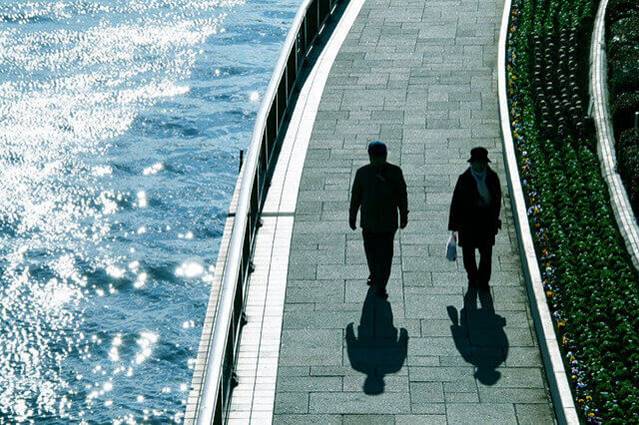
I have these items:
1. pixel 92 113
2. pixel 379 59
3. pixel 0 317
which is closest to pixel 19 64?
pixel 92 113

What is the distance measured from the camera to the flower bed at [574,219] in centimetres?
1039

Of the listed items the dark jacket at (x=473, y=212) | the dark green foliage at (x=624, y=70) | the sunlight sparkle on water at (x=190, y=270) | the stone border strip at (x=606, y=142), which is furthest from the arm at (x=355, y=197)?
the sunlight sparkle on water at (x=190, y=270)

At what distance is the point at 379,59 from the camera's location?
65.5 ft

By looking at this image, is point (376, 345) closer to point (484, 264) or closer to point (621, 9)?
point (484, 264)

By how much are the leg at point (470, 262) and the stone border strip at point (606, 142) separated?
5.93 ft

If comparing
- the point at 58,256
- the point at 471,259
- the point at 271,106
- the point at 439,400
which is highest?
the point at 58,256

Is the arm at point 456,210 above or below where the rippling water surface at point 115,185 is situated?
below

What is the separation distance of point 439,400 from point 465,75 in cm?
976

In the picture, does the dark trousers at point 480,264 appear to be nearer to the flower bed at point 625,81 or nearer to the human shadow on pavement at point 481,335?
the human shadow on pavement at point 481,335

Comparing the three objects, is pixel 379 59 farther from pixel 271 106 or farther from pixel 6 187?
pixel 6 187

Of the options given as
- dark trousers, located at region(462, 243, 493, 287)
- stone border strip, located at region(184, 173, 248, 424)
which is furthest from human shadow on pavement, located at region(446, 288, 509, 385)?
stone border strip, located at region(184, 173, 248, 424)

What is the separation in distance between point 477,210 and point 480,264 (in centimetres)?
67

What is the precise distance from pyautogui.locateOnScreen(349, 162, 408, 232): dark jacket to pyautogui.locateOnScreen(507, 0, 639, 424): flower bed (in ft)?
5.80

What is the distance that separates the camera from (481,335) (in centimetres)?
1128
